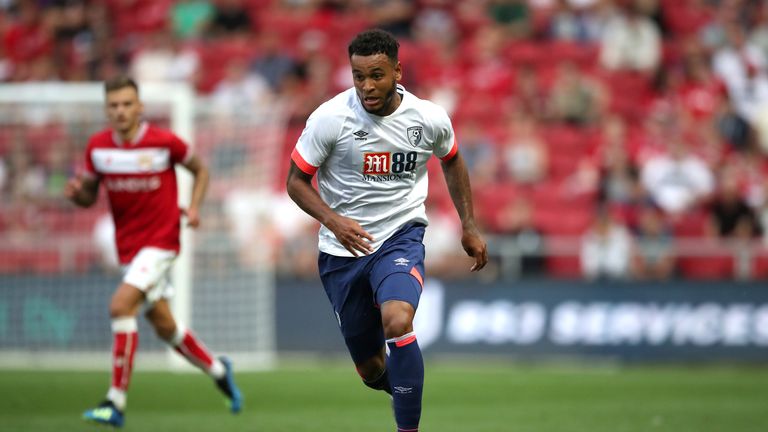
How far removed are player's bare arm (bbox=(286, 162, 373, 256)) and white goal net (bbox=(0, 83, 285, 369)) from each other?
332 inches

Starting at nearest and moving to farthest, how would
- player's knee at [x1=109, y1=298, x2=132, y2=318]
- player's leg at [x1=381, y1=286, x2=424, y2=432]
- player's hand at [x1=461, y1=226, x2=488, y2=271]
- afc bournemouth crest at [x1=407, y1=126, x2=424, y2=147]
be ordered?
player's leg at [x1=381, y1=286, x2=424, y2=432]
afc bournemouth crest at [x1=407, y1=126, x2=424, y2=147]
player's hand at [x1=461, y1=226, x2=488, y2=271]
player's knee at [x1=109, y1=298, x2=132, y2=318]

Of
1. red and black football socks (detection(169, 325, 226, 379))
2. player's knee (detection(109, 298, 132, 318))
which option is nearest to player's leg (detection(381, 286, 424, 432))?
player's knee (detection(109, 298, 132, 318))

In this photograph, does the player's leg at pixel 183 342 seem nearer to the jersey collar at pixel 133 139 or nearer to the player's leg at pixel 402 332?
the jersey collar at pixel 133 139

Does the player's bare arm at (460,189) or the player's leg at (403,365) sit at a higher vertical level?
the player's bare arm at (460,189)

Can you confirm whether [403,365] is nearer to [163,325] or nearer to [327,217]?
[327,217]

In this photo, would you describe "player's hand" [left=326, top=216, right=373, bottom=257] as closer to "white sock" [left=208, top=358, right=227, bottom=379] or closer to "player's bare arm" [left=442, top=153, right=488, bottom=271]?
"player's bare arm" [left=442, top=153, right=488, bottom=271]

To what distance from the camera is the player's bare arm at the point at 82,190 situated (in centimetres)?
950

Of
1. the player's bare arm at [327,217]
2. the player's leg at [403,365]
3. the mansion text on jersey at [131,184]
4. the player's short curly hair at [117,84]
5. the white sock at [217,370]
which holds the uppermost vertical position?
the player's short curly hair at [117,84]

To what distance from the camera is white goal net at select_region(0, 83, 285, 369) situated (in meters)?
15.6

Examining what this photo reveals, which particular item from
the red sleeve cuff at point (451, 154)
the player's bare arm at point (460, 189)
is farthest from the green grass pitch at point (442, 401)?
the red sleeve cuff at point (451, 154)

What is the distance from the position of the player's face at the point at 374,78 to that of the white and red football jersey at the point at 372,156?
176mm

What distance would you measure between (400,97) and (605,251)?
32.9ft

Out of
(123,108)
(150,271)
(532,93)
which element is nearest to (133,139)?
(123,108)

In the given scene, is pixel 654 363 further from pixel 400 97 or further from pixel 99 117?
pixel 400 97
